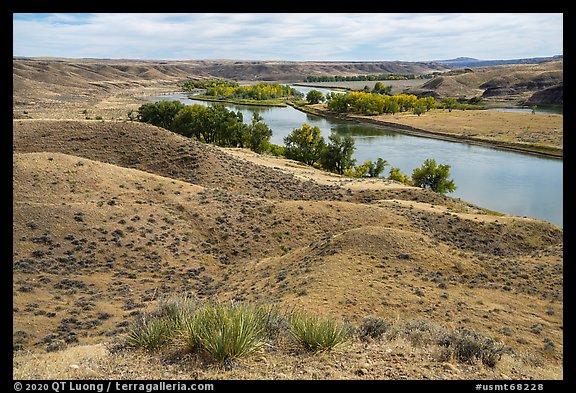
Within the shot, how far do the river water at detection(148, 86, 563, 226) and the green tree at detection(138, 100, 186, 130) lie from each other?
1837 cm

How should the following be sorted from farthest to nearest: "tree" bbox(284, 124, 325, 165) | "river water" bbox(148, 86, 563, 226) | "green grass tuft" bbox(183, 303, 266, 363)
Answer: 1. "tree" bbox(284, 124, 325, 165)
2. "river water" bbox(148, 86, 563, 226)
3. "green grass tuft" bbox(183, 303, 266, 363)

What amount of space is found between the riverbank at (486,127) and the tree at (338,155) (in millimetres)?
26120

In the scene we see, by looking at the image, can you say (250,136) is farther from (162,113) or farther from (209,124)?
(162,113)

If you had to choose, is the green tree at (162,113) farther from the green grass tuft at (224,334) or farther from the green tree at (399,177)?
the green grass tuft at (224,334)

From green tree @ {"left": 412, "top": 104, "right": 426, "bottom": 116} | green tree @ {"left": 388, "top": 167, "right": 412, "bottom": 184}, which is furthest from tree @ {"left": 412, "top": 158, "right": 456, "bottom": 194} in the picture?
green tree @ {"left": 412, "top": 104, "right": 426, "bottom": 116}

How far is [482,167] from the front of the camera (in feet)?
161

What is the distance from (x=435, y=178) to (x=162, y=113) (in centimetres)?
3236

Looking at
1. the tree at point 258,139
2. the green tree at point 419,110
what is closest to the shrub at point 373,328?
the tree at point 258,139

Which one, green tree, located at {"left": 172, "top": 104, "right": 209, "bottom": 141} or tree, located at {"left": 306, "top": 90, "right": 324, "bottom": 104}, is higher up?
tree, located at {"left": 306, "top": 90, "right": 324, "bottom": 104}

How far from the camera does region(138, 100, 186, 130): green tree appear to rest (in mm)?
51062

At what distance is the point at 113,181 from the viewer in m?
22.6

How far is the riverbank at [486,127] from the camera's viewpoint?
190 feet

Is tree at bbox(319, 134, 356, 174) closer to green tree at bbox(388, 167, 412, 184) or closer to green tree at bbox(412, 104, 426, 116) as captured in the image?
green tree at bbox(388, 167, 412, 184)
